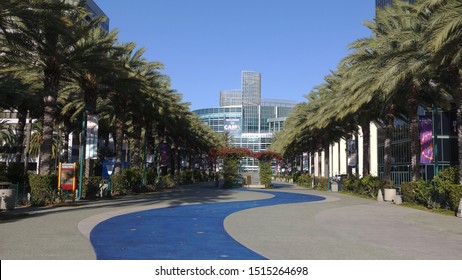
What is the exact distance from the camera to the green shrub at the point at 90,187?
24.2m

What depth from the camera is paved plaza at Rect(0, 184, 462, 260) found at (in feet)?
27.7

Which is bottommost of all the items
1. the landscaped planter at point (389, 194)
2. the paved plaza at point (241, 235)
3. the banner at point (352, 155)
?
the paved plaza at point (241, 235)

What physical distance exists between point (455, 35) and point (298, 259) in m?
11.2

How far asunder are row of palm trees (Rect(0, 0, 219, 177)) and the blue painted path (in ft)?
28.2

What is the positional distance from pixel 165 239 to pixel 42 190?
11.5 m

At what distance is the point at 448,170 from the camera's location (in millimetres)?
19266

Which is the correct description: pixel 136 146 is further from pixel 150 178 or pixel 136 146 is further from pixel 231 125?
pixel 231 125

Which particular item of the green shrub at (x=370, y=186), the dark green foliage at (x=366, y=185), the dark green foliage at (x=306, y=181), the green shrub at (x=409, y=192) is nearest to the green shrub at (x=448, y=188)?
the green shrub at (x=409, y=192)

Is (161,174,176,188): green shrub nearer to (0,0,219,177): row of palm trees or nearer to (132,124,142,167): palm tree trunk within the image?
(132,124,142,167): palm tree trunk

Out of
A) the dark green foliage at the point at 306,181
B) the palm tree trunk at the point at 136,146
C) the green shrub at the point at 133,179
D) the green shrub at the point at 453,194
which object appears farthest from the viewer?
the dark green foliage at the point at 306,181

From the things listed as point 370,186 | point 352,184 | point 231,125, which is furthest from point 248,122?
point 370,186

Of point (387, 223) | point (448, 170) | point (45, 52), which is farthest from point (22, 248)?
point (448, 170)

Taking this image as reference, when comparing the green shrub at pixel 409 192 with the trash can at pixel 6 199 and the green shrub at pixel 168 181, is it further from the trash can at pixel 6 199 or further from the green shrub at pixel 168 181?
the green shrub at pixel 168 181

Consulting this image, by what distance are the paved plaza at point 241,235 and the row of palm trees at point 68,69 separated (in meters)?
7.40
